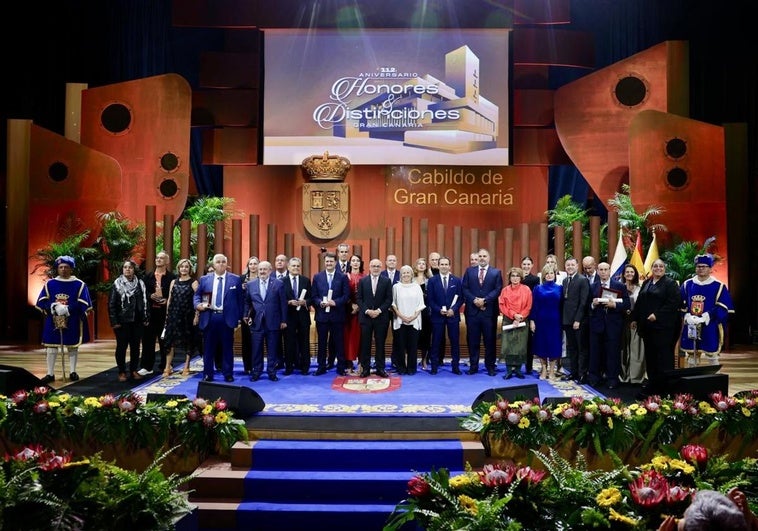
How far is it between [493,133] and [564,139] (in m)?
1.25

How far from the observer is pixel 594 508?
112 inches

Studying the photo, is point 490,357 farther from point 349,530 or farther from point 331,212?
point 331,212

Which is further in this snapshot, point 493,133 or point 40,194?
point 493,133

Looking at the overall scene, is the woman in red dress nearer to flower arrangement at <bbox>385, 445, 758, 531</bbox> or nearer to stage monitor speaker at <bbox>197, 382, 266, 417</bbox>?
stage monitor speaker at <bbox>197, 382, 266, 417</bbox>

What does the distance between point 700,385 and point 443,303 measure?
3184mm

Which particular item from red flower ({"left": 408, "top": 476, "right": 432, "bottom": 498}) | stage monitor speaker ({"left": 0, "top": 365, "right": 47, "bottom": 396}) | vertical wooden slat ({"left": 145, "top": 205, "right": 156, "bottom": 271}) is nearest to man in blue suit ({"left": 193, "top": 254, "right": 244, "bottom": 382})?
stage monitor speaker ({"left": 0, "top": 365, "right": 47, "bottom": 396})

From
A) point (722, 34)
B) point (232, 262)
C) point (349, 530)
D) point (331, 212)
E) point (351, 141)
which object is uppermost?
point (722, 34)

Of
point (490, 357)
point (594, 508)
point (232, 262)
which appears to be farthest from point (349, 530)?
point (232, 262)

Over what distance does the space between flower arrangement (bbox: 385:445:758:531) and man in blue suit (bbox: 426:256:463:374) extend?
15.6ft

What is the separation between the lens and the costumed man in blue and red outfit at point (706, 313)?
7516mm

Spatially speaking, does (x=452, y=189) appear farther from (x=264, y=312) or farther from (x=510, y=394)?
(x=510, y=394)

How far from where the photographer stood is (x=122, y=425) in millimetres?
4961

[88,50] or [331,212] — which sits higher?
[88,50]

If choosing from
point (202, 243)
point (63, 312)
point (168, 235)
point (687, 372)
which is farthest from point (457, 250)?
point (63, 312)
